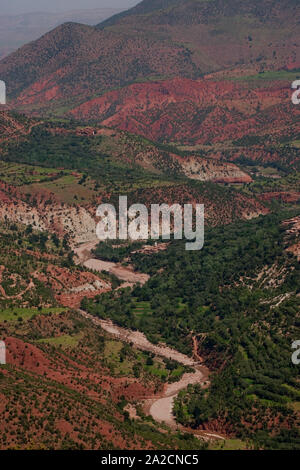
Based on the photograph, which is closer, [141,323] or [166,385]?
[166,385]

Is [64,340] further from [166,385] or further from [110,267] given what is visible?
[110,267]

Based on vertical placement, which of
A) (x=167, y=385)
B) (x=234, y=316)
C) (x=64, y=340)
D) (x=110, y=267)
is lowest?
(x=167, y=385)

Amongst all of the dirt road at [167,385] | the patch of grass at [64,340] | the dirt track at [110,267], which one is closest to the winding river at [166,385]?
the dirt road at [167,385]

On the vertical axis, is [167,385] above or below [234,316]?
below

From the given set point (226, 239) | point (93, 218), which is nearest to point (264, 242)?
point (226, 239)

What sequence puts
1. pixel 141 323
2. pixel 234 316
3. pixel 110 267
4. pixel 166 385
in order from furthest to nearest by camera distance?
1. pixel 110 267
2. pixel 141 323
3. pixel 234 316
4. pixel 166 385

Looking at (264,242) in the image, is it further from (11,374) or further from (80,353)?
(11,374)

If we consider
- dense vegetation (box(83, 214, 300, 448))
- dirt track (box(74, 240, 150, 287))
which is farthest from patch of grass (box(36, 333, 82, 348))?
dirt track (box(74, 240, 150, 287))

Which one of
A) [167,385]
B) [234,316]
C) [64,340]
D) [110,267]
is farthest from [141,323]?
[110,267]

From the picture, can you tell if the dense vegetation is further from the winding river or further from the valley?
the winding river

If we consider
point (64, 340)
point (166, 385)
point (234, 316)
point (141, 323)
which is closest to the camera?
point (166, 385)
